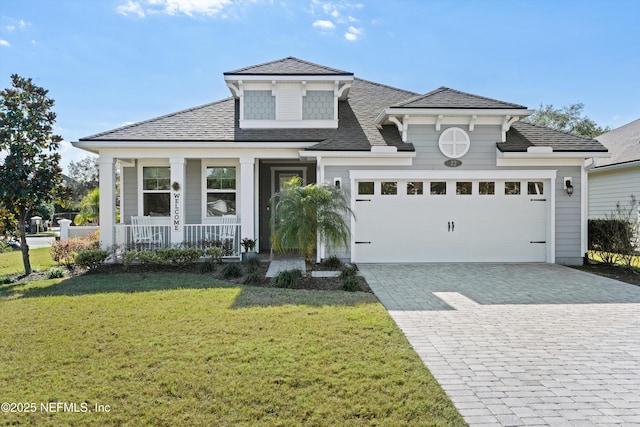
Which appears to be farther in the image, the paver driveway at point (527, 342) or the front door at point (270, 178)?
the front door at point (270, 178)

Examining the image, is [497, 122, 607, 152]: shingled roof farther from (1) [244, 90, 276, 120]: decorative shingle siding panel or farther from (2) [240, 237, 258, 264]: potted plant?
(2) [240, 237, 258, 264]: potted plant

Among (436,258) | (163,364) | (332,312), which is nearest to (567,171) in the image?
(436,258)

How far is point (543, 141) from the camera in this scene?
10.9 m

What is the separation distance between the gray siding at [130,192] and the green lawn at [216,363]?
5.60 m

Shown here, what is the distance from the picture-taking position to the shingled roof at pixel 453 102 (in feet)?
34.1

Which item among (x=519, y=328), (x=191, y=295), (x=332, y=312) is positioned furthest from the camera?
(x=191, y=295)

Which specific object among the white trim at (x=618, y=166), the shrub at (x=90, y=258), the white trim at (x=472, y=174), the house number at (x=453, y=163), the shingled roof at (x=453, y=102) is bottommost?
the shrub at (x=90, y=258)

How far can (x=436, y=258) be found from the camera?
1067cm

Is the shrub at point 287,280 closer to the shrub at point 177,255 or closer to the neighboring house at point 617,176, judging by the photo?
the shrub at point 177,255

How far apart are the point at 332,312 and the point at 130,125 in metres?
9.17

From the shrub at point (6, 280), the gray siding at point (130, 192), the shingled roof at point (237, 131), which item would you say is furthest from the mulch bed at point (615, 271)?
the shrub at point (6, 280)

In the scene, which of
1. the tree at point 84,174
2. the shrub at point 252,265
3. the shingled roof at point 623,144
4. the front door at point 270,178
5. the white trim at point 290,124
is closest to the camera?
the shrub at point 252,265

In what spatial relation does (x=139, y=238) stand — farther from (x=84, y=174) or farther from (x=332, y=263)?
(x=84, y=174)

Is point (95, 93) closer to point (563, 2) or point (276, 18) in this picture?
point (276, 18)
